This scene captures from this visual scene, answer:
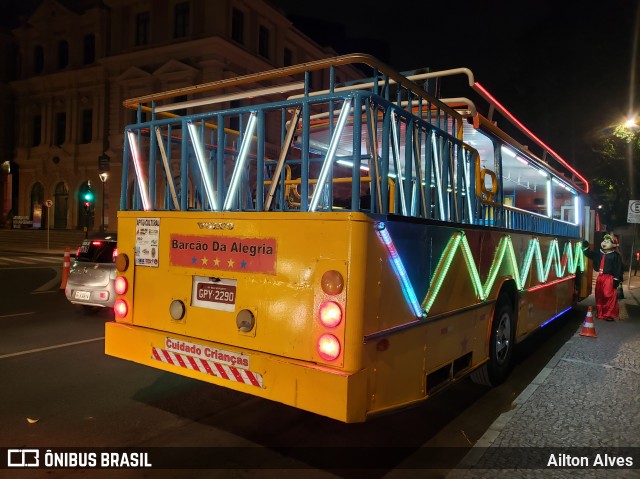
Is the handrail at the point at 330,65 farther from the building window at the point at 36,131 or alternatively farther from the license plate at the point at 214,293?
the building window at the point at 36,131

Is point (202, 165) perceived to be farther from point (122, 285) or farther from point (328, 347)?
point (328, 347)

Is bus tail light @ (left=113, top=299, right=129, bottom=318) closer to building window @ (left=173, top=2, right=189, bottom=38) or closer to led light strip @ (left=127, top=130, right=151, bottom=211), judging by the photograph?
led light strip @ (left=127, top=130, right=151, bottom=211)

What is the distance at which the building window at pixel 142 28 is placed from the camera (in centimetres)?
3189

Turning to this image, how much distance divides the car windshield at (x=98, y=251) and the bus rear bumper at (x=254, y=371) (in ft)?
14.7

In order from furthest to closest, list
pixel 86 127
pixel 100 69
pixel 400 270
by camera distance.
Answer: pixel 86 127 < pixel 100 69 < pixel 400 270

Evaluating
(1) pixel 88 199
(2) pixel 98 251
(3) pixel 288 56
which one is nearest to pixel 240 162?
(2) pixel 98 251

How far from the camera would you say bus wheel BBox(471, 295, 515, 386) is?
5.48 metres

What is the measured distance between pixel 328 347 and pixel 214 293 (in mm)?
1220

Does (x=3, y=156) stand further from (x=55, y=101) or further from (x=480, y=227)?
(x=480, y=227)

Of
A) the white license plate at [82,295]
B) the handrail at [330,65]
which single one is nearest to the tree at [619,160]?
the handrail at [330,65]

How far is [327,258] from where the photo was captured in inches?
134

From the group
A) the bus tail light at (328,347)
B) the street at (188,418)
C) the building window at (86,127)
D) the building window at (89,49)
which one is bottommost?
the street at (188,418)

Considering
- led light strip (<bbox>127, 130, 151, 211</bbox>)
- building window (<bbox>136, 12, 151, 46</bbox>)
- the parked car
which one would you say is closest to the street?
the parked car

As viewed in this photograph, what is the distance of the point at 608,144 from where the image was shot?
15484 mm
